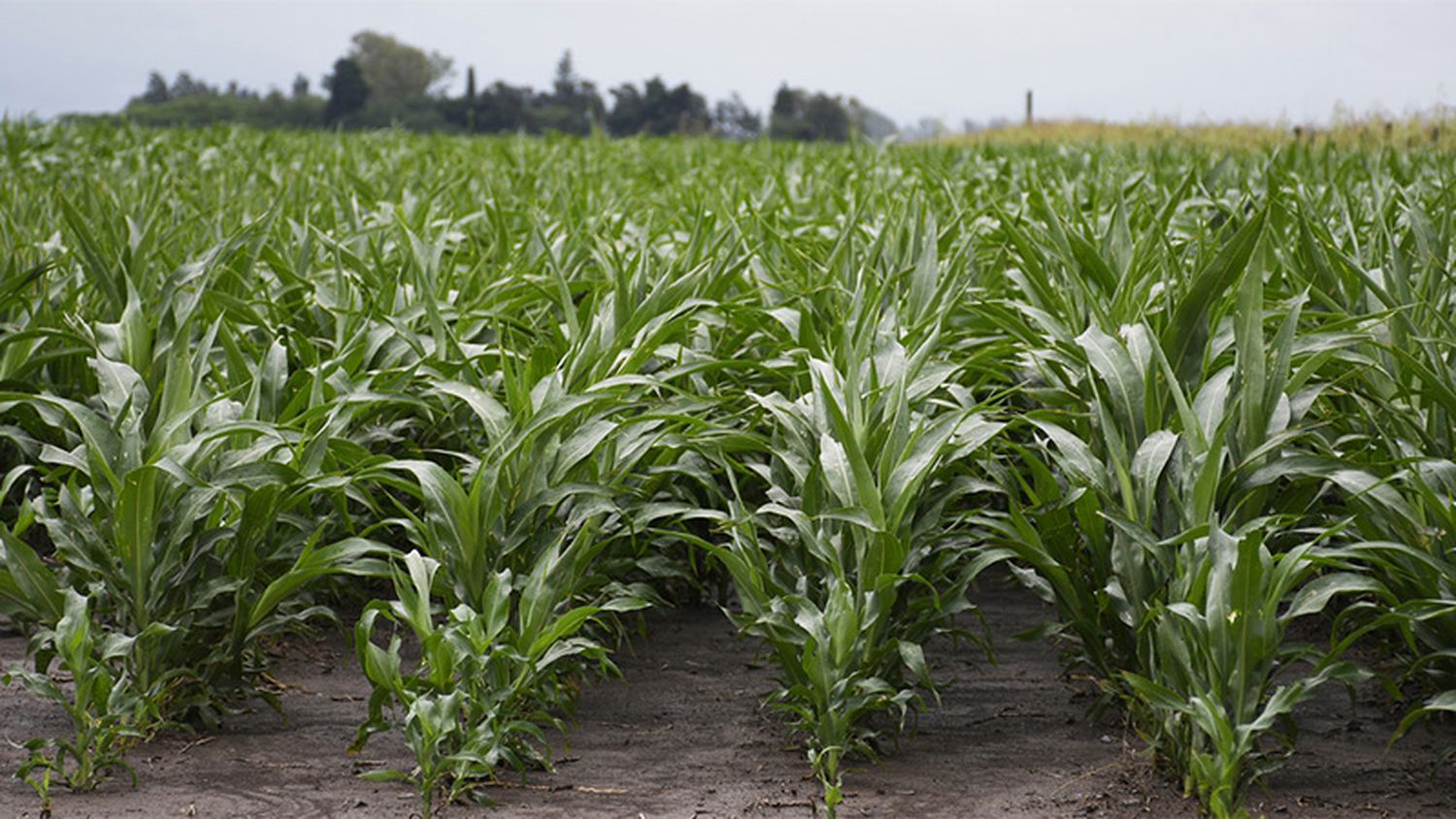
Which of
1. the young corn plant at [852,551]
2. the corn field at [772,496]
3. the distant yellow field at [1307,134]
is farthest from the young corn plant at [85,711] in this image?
the distant yellow field at [1307,134]

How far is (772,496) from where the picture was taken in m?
2.16

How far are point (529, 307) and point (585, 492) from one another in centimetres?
152

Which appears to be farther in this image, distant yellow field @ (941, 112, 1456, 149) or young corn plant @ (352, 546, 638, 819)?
distant yellow field @ (941, 112, 1456, 149)

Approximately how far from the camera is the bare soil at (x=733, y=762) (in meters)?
1.84

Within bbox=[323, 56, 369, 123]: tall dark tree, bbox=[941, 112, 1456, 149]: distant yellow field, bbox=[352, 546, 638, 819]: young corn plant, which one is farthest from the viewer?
bbox=[323, 56, 369, 123]: tall dark tree

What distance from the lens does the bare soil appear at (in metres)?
1.84

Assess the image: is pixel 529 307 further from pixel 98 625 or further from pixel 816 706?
pixel 816 706

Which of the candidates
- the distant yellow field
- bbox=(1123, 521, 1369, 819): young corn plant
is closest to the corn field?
bbox=(1123, 521, 1369, 819): young corn plant

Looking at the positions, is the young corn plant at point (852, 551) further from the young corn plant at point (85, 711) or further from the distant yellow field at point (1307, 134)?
the distant yellow field at point (1307, 134)

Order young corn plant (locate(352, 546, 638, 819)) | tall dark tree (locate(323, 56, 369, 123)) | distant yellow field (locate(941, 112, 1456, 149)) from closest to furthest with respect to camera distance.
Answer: young corn plant (locate(352, 546, 638, 819)) < distant yellow field (locate(941, 112, 1456, 149)) < tall dark tree (locate(323, 56, 369, 123))

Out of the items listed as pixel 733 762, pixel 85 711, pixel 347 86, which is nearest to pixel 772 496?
pixel 733 762

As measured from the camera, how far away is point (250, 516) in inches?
82.1

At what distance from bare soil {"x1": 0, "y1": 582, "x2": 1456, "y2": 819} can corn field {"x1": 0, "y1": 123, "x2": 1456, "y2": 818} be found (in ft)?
0.16

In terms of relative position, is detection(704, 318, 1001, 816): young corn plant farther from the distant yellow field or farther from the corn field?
the distant yellow field
